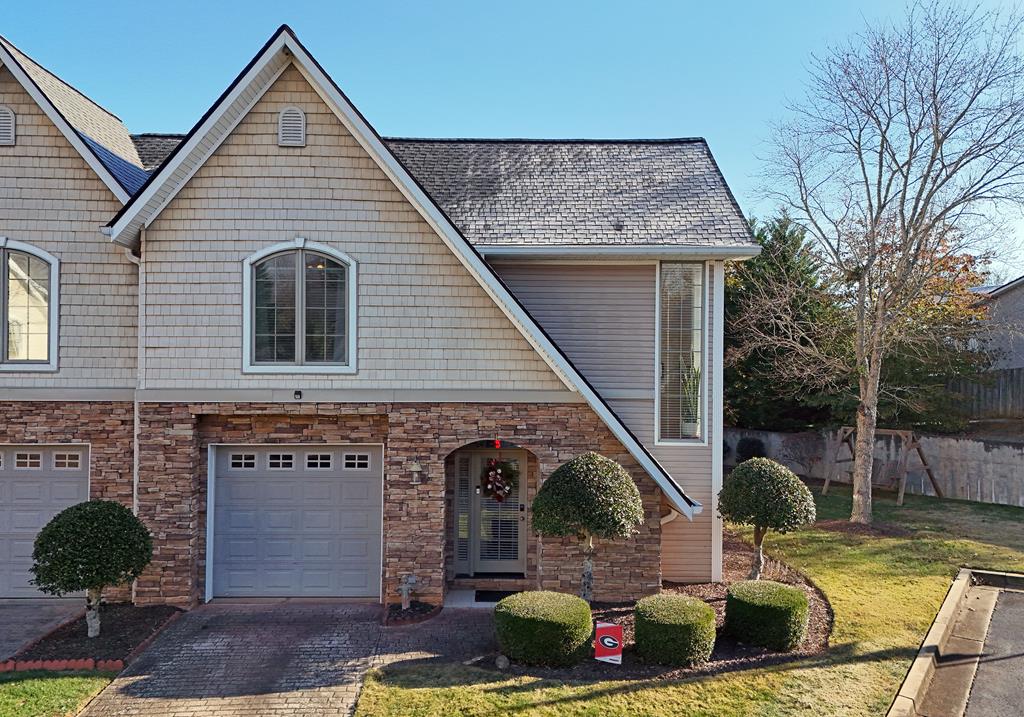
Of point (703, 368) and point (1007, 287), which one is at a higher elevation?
point (1007, 287)

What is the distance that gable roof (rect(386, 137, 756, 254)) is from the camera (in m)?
10.0

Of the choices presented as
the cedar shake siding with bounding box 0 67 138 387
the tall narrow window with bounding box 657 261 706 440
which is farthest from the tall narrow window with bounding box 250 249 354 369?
the tall narrow window with bounding box 657 261 706 440

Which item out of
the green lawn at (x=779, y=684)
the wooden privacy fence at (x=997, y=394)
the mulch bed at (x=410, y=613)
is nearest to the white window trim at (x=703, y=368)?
the green lawn at (x=779, y=684)

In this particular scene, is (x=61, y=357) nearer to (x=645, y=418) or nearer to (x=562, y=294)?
(x=562, y=294)

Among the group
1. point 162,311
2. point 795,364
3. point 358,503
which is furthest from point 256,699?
point 795,364

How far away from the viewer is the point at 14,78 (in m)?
8.99

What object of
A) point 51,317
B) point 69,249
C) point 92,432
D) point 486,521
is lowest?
point 486,521

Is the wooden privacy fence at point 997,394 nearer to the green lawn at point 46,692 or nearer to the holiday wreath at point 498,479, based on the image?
the holiday wreath at point 498,479

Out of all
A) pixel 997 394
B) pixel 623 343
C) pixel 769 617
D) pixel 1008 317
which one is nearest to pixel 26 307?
pixel 623 343

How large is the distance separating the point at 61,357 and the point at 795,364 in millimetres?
16141

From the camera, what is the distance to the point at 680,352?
400 inches

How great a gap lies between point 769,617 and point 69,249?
10.8 meters

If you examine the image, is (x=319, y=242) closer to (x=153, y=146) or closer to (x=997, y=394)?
(x=153, y=146)

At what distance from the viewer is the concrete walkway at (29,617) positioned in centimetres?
785
